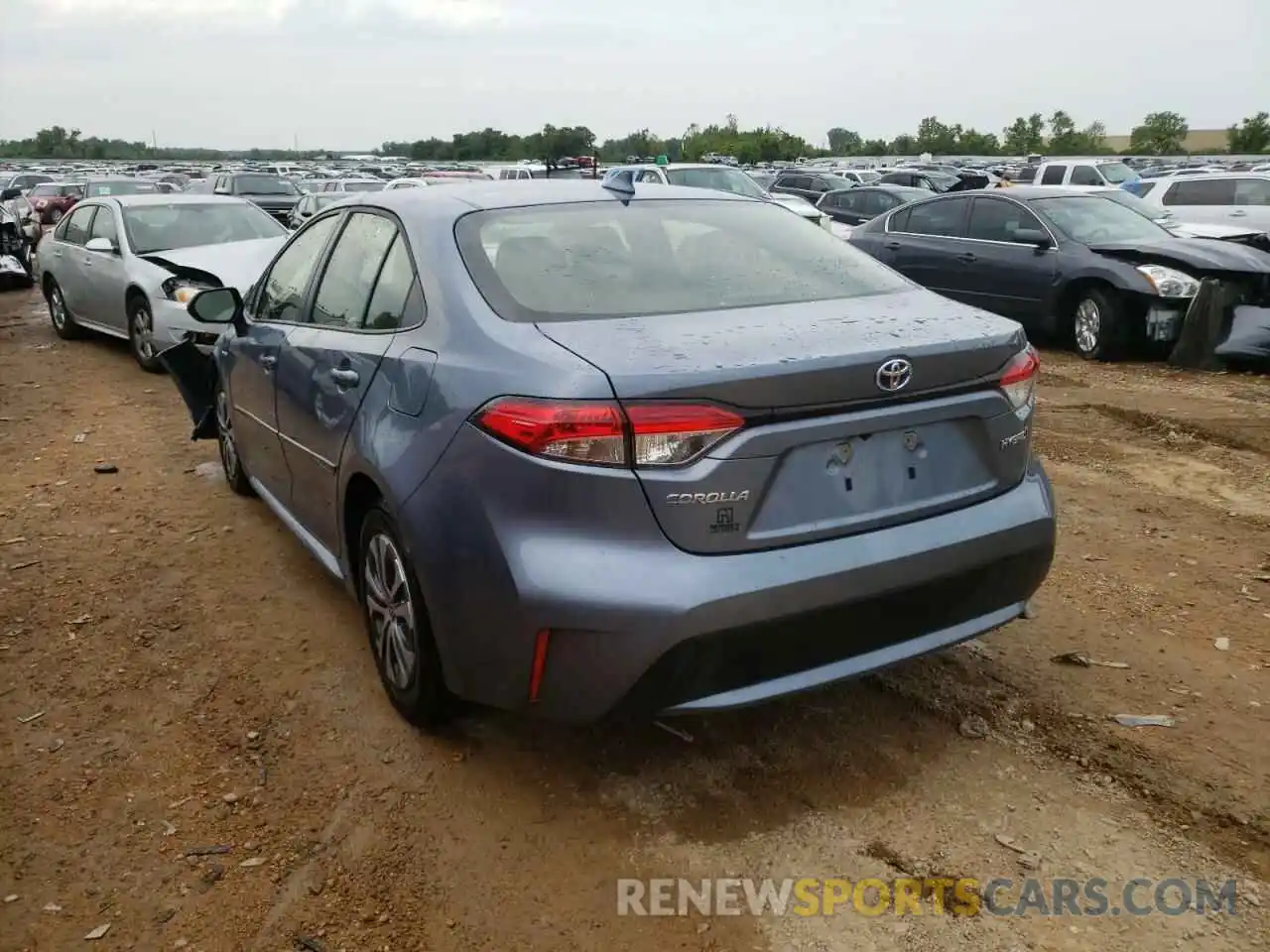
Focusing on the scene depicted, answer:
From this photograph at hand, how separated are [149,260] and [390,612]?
7.40 meters

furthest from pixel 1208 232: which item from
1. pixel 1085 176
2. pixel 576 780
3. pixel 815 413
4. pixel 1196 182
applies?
pixel 1085 176

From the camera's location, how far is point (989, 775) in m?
3.12

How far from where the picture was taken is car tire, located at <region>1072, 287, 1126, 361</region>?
9.58m

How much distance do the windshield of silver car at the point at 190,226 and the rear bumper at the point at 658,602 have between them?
27.1 feet

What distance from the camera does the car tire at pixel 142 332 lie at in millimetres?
9555

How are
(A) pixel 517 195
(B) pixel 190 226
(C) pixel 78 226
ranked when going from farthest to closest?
(C) pixel 78 226 < (B) pixel 190 226 < (A) pixel 517 195

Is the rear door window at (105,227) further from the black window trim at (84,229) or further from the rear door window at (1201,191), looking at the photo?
the rear door window at (1201,191)

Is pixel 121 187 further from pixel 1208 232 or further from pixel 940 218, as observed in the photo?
pixel 1208 232

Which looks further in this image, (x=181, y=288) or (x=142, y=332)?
(x=142, y=332)

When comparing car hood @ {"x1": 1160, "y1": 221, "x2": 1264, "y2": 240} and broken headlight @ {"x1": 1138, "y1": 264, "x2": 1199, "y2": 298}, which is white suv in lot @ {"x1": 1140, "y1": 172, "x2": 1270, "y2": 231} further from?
broken headlight @ {"x1": 1138, "y1": 264, "x2": 1199, "y2": 298}

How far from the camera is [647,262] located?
3.39 m

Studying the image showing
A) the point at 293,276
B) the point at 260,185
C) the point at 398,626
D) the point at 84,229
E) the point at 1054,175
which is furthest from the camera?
the point at 1054,175

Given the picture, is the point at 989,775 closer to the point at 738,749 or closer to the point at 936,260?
the point at 738,749

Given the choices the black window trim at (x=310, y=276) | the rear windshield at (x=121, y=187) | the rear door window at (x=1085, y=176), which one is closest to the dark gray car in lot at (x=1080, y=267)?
the black window trim at (x=310, y=276)
